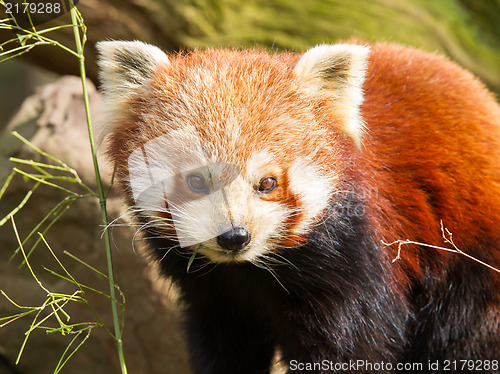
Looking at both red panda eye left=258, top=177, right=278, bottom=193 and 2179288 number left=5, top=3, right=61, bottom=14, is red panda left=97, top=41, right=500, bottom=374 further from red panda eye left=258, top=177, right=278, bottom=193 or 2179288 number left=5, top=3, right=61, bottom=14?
2179288 number left=5, top=3, right=61, bottom=14

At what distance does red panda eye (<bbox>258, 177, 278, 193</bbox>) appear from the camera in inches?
112

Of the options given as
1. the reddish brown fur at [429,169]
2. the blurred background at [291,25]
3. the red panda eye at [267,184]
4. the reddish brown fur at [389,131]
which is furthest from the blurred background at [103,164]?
the red panda eye at [267,184]

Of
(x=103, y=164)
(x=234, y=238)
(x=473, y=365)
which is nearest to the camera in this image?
(x=234, y=238)

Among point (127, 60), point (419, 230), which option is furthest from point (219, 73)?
point (419, 230)

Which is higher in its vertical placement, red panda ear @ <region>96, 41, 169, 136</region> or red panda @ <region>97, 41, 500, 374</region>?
red panda ear @ <region>96, 41, 169, 136</region>

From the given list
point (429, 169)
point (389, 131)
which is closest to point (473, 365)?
point (429, 169)

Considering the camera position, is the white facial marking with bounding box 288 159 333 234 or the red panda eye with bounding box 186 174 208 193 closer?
the red panda eye with bounding box 186 174 208 193

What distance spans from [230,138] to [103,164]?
2.66 m

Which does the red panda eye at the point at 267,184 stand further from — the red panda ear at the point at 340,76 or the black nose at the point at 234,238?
the red panda ear at the point at 340,76

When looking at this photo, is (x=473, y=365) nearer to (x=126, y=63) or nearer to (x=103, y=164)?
(x=126, y=63)

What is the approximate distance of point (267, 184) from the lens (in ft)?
9.39

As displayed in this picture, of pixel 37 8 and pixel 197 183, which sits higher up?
pixel 37 8

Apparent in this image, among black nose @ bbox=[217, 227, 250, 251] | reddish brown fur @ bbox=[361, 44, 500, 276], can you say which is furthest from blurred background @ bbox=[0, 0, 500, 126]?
black nose @ bbox=[217, 227, 250, 251]

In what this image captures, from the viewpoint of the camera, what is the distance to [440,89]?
3.77 meters
